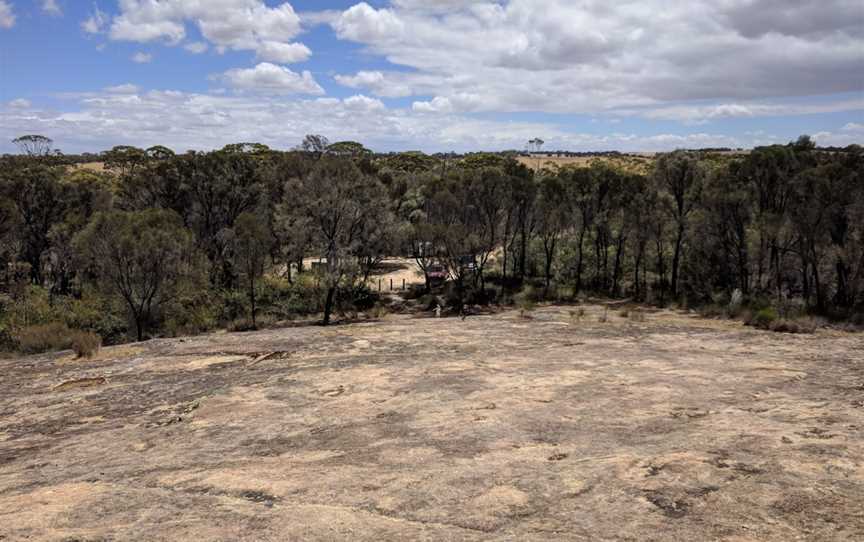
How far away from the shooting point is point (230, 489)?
7648 millimetres

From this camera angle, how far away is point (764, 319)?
75.7 ft

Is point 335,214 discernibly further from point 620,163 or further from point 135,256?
point 620,163

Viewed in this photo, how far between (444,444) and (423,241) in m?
27.7

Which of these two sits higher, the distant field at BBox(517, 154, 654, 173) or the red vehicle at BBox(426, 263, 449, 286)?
the distant field at BBox(517, 154, 654, 173)

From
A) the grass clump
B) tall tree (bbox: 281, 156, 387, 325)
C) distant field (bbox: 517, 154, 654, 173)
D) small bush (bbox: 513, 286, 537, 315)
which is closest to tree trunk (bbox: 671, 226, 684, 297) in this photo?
small bush (bbox: 513, 286, 537, 315)

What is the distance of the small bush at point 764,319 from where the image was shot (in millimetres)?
22812

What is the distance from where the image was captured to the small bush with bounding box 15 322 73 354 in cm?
2314

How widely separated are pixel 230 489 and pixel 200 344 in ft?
45.2

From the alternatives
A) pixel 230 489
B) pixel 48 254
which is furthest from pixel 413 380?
pixel 48 254

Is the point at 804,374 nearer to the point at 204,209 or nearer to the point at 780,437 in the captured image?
the point at 780,437

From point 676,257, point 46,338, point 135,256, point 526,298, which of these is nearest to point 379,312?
point 526,298

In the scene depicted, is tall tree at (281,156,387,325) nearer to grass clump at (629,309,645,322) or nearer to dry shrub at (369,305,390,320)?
dry shrub at (369,305,390,320)

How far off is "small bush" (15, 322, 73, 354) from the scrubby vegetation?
0.35ft

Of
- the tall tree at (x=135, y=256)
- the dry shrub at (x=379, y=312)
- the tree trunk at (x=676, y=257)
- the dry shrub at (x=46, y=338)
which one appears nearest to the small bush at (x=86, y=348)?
the dry shrub at (x=46, y=338)
